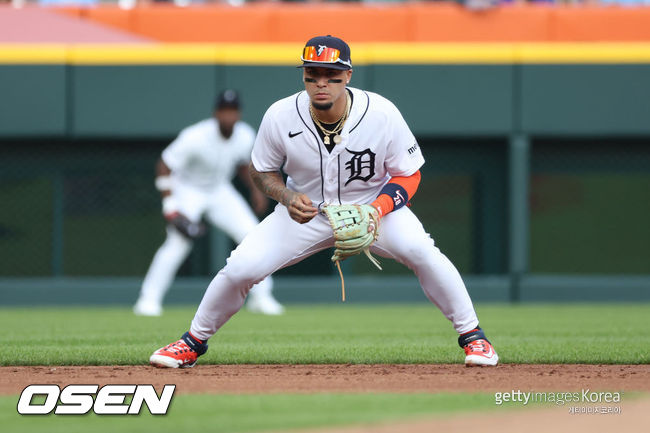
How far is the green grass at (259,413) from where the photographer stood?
3.36 m

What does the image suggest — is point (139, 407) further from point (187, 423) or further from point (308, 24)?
point (308, 24)

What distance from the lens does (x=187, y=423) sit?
3.40 m

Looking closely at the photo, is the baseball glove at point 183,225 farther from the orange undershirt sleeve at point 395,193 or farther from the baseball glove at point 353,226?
the baseball glove at point 353,226

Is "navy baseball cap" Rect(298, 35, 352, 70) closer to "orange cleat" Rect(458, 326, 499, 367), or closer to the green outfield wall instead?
"orange cleat" Rect(458, 326, 499, 367)

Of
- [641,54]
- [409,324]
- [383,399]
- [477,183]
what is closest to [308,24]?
[477,183]

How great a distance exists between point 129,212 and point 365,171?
6881mm

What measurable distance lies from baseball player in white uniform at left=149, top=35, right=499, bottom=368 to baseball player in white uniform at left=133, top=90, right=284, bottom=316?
4.06 metres

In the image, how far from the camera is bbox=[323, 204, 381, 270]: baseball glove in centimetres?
467

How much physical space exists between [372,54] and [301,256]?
6.03 m

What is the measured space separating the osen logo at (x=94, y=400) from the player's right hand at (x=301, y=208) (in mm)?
1017

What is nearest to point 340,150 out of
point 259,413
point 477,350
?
point 477,350

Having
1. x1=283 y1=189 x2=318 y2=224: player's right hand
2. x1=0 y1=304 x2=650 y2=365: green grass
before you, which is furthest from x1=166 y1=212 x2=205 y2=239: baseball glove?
x1=283 y1=189 x2=318 y2=224: player's right hand

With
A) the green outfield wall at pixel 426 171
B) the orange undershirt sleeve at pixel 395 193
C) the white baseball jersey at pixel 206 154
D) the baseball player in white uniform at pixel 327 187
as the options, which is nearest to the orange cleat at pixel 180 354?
the baseball player in white uniform at pixel 327 187

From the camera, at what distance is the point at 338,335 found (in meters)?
6.93
